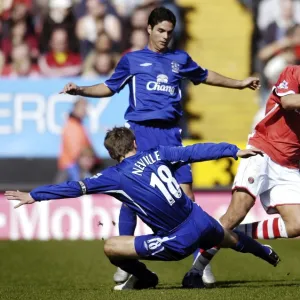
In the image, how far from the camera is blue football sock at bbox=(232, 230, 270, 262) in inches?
314

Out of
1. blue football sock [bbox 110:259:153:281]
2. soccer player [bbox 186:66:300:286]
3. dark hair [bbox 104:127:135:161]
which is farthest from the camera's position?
soccer player [bbox 186:66:300:286]

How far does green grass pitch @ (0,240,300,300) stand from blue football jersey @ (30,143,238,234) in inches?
26.5

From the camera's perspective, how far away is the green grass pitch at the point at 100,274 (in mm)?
7629

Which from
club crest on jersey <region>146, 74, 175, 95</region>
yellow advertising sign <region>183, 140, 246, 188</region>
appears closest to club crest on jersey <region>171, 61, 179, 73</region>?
club crest on jersey <region>146, 74, 175, 95</region>

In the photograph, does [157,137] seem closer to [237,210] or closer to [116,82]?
[116,82]

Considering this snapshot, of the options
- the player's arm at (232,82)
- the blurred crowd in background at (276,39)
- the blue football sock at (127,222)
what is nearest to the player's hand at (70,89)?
the blue football sock at (127,222)

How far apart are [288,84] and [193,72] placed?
115cm

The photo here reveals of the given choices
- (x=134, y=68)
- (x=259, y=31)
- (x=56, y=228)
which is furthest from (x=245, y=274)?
(x=259, y=31)

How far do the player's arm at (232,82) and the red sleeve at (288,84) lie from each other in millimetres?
527

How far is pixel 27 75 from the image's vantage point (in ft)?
54.7

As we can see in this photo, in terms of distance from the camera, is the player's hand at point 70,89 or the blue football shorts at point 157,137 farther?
the blue football shorts at point 157,137

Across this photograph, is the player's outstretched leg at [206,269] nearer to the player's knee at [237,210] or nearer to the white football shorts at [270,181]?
the player's knee at [237,210]

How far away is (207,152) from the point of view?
721cm

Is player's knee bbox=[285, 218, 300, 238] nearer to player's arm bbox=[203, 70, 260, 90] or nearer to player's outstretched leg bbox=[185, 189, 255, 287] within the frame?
player's outstretched leg bbox=[185, 189, 255, 287]
